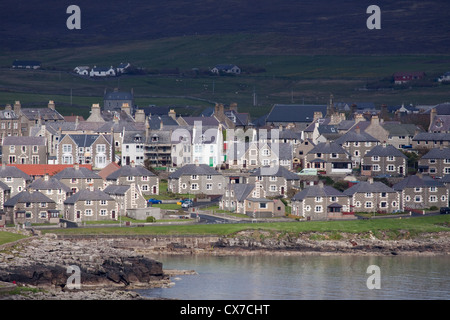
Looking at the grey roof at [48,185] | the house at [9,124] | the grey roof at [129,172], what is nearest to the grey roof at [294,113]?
the house at [9,124]

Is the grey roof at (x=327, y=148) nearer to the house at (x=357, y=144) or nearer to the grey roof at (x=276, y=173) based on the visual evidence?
the house at (x=357, y=144)

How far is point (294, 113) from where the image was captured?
15062cm

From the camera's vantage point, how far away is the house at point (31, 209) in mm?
87238

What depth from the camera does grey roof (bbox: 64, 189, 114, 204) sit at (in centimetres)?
8844

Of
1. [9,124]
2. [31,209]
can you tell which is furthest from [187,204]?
[9,124]

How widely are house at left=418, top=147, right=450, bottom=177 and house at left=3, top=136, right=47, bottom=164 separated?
1494 inches

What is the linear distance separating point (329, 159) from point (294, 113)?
3997 cm

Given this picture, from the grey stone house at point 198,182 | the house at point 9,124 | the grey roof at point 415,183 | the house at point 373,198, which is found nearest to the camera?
the house at point 373,198

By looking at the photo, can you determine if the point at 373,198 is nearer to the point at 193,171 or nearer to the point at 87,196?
the point at 193,171

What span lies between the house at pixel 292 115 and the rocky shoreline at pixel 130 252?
198 feet

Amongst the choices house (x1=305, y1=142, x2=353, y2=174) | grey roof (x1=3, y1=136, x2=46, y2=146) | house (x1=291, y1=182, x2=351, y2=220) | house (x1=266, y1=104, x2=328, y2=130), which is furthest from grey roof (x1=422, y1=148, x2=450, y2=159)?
grey roof (x1=3, y1=136, x2=46, y2=146)
